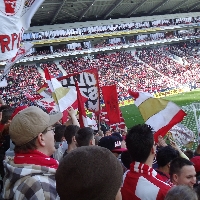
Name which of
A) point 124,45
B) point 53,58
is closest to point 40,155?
point 53,58

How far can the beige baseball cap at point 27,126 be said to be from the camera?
2648 mm

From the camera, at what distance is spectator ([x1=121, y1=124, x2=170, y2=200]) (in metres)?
2.86

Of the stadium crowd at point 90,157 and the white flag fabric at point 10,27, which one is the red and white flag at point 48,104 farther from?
the white flag fabric at point 10,27

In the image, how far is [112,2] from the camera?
143ft

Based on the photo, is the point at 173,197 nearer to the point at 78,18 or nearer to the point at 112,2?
the point at 112,2

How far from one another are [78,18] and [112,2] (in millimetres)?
6254

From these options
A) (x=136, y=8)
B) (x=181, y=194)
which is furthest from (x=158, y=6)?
(x=181, y=194)

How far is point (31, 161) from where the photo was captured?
2578mm

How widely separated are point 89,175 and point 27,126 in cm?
108

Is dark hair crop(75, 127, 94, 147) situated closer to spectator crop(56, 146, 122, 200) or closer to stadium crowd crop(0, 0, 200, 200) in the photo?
stadium crowd crop(0, 0, 200, 200)

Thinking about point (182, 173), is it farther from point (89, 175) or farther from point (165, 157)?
point (89, 175)

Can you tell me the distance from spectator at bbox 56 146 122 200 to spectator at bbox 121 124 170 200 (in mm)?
1116

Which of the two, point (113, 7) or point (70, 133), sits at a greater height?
point (113, 7)

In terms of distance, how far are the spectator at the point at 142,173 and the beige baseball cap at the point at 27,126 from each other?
938 mm
